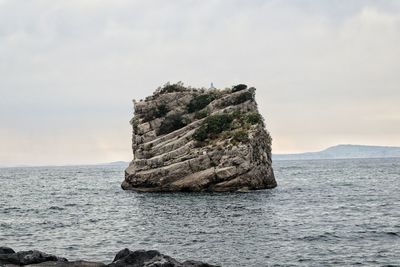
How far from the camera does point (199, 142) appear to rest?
8100 cm

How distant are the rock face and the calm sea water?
16.8 ft

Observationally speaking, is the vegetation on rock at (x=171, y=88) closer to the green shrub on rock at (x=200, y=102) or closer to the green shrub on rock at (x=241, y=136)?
the green shrub on rock at (x=200, y=102)

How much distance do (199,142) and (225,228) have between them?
37002 millimetres

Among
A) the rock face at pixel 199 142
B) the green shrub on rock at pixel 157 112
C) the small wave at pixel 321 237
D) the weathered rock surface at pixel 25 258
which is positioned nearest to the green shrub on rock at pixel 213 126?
the rock face at pixel 199 142

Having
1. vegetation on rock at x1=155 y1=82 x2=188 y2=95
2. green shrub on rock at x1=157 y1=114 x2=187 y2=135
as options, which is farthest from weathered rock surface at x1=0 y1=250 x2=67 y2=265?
vegetation on rock at x1=155 y1=82 x2=188 y2=95

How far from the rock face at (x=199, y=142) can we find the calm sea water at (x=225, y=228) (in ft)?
16.8

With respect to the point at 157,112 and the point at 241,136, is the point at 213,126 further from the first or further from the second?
the point at 157,112

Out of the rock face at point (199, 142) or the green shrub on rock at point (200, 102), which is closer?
the rock face at point (199, 142)

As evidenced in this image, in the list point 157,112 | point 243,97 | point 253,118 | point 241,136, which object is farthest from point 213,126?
point 157,112

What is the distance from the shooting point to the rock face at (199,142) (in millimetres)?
76062

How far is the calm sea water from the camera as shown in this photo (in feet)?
112

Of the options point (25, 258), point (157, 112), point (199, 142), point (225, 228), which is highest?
point (157, 112)

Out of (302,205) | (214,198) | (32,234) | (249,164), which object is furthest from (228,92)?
(32,234)

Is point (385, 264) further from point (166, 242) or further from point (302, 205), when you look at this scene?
point (302, 205)
